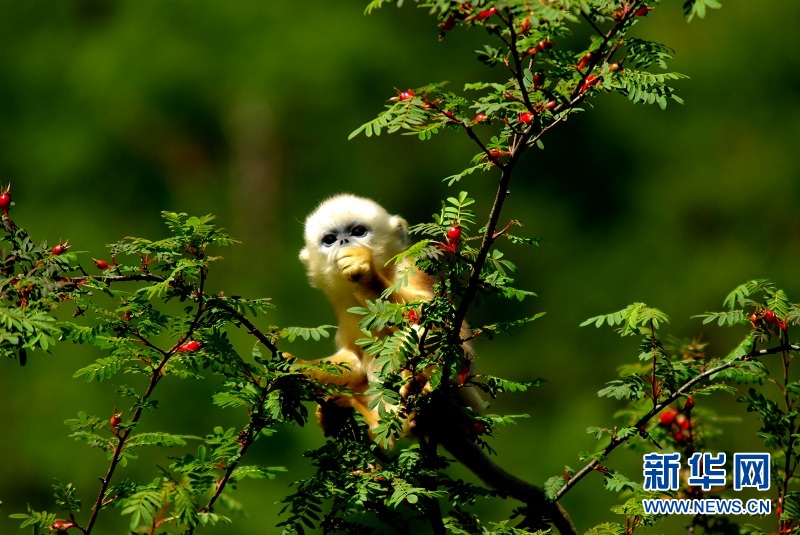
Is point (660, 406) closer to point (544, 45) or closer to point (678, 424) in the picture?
point (678, 424)

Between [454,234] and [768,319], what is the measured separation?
0.80m

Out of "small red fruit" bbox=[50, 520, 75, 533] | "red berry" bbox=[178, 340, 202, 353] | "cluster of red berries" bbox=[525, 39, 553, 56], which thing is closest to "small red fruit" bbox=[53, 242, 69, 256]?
"red berry" bbox=[178, 340, 202, 353]

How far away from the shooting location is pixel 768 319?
7.85 feet

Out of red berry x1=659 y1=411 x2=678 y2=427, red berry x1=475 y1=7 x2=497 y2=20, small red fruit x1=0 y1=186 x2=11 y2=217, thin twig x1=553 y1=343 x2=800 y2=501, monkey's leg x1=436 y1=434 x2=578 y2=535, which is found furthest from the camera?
A: red berry x1=659 y1=411 x2=678 y2=427

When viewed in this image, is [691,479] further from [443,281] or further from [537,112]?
[537,112]

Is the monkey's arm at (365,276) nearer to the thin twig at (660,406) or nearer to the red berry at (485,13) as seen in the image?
the thin twig at (660,406)

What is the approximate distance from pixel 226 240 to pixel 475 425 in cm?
76

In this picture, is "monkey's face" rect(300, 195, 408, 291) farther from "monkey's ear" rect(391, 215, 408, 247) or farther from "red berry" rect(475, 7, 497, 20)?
"red berry" rect(475, 7, 497, 20)

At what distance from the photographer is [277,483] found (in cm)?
701

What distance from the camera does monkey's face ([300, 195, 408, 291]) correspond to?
375cm

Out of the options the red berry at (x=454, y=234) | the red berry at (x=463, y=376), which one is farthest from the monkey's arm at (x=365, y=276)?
the red berry at (x=454, y=234)

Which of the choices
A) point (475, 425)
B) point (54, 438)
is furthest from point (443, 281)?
point (54, 438)

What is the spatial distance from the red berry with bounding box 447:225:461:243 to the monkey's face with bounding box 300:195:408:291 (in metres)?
1.42

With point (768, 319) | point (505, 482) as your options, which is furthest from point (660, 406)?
point (505, 482)
